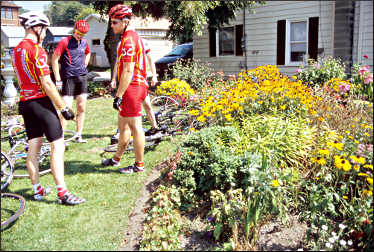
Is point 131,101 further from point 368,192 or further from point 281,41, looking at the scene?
point 281,41

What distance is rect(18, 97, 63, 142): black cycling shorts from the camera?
12.0ft

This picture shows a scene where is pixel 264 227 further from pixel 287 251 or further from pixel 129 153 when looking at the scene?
pixel 129 153

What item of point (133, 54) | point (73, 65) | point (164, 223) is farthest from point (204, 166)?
point (73, 65)

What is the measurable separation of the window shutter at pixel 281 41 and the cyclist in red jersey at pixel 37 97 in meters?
10.6

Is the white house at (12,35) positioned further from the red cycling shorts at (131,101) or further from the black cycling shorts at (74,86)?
the red cycling shorts at (131,101)

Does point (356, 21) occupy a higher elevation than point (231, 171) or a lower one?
higher

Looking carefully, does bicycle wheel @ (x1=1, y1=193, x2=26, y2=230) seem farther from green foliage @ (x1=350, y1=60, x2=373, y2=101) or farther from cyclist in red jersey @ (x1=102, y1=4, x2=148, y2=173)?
green foliage @ (x1=350, y1=60, x2=373, y2=101)

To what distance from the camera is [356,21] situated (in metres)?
9.30

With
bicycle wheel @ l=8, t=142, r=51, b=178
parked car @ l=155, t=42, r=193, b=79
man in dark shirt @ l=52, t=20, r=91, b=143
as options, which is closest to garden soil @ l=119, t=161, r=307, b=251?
bicycle wheel @ l=8, t=142, r=51, b=178

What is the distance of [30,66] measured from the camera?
352 cm

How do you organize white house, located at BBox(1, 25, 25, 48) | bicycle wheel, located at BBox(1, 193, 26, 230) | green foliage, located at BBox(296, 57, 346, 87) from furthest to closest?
white house, located at BBox(1, 25, 25, 48) → green foliage, located at BBox(296, 57, 346, 87) → bicycle wheel, located at BBox(1, 193, 26, 230)

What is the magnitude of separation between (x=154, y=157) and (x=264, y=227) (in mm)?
2438

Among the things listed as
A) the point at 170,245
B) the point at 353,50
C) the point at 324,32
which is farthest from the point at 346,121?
the point at 324,32

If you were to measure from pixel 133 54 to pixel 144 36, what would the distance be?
2659cm
